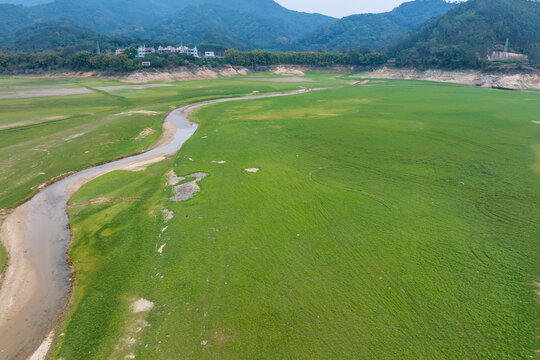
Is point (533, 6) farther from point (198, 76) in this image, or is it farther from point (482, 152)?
point (482, 152)

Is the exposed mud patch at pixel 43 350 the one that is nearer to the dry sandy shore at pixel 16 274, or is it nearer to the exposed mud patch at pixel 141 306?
the dry sandy shore at pixel 16 274

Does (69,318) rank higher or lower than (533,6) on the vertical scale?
lower

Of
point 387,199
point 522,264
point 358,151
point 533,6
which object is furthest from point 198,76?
point 533,6

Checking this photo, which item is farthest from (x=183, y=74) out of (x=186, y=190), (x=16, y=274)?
(x=16, y=274)

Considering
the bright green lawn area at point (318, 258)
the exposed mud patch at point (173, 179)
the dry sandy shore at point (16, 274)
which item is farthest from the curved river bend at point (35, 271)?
the exposed mud patch at point (173, 179)

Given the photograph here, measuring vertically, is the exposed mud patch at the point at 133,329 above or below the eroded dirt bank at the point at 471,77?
below

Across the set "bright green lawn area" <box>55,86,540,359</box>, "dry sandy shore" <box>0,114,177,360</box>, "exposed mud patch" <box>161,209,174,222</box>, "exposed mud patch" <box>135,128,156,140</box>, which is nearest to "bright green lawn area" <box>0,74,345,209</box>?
"exposed mud patch" <box>135,128,156,140</box>

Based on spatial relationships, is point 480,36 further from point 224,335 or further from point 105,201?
point 224,335

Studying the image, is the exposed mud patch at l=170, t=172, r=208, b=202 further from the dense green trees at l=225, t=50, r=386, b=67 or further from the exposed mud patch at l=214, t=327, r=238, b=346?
the dense green trees at l=225, t=50, r=386, b=67
